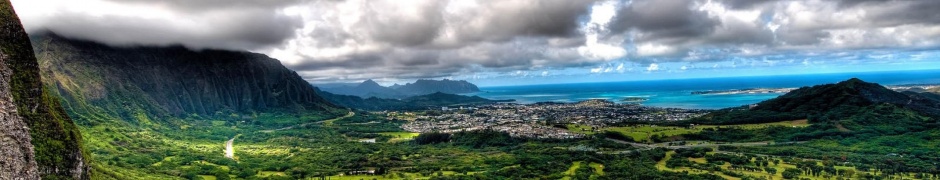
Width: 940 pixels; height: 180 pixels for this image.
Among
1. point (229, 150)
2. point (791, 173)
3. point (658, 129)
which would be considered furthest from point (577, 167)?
point (229, 150)

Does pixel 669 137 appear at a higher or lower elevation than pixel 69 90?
lower

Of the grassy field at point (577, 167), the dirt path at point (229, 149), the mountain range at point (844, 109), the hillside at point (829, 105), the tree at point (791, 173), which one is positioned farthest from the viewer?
the hillside at point (829, 105)

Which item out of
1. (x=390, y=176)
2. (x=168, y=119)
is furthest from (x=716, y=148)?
(x=168, y=119)

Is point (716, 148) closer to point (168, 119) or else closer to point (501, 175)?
point (501, 175)

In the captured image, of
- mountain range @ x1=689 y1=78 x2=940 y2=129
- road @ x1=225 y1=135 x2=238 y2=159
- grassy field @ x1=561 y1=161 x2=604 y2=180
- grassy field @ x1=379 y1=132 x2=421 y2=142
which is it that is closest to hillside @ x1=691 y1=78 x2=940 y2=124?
mountain range @ x1=689 y1=78 x2=940 y2=129

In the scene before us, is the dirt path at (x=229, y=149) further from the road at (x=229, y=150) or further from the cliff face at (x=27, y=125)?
the cliff face at (x=27, y=125)

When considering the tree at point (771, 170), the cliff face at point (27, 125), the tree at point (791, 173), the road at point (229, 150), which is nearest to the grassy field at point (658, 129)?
the tree at point (771, 170)
